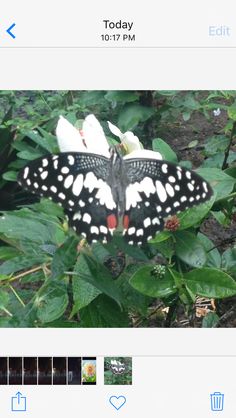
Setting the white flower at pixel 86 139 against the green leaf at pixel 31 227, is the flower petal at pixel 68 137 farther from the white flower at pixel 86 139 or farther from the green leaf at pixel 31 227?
the green leaf at pixel 31 227

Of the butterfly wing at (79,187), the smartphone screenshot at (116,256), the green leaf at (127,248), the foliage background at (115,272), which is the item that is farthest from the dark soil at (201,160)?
the butterfly wing at (79,187)

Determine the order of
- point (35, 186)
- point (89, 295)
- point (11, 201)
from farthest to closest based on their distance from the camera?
point (11, 201), point (89, 295), point (35, 186)

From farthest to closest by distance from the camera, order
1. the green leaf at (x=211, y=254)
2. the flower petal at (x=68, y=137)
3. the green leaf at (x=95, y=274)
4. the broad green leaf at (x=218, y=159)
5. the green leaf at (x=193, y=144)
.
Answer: the green leaf at (x=193, y=144) < the broad green leaf at (x=218, y=159) < the green leaf at (x=211, y=254) < the green leaf at (x=95, y=274) < the flower petal at (x=68, y=137)

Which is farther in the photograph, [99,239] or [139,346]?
[139,346]

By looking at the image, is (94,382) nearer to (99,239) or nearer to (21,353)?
(21,353)
